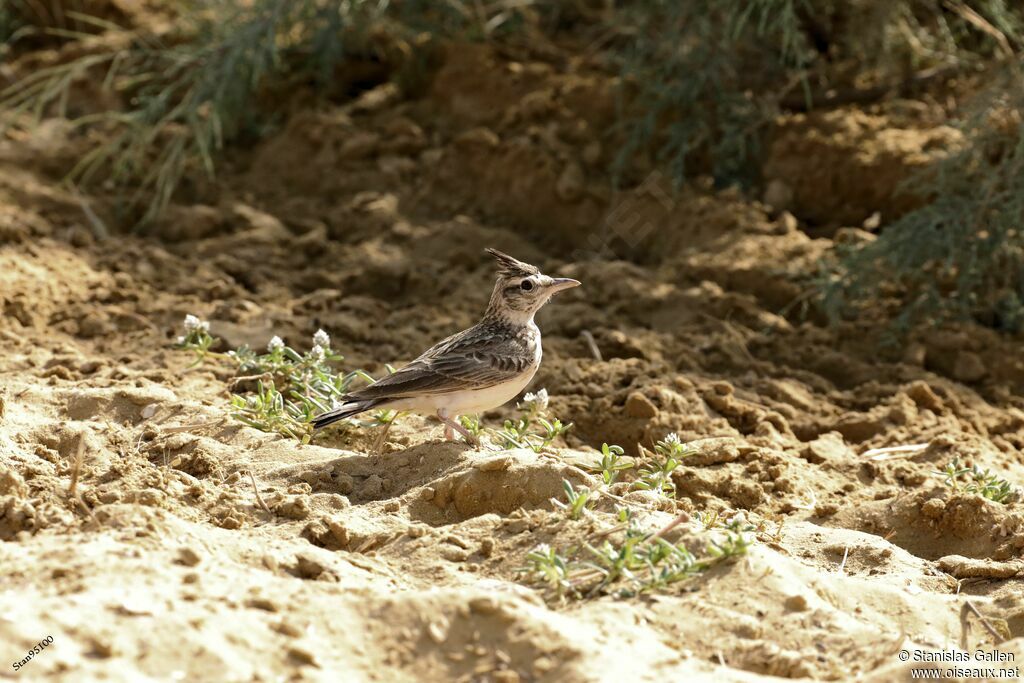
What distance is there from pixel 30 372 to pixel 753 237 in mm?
4324

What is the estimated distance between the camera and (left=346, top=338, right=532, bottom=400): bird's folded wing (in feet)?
16.2

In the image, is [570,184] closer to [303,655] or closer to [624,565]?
[624,565]

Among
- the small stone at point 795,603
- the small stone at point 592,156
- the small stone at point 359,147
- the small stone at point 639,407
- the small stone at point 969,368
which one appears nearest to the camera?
the small stone at point 795,603

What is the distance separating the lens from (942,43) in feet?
27.1

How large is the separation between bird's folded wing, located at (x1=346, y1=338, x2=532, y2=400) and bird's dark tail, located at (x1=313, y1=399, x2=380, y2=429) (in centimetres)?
3

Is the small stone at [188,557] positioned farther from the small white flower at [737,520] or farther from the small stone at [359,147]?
the small stone at [359,147]

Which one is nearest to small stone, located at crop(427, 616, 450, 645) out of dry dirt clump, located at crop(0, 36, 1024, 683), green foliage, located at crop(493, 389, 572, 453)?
dry dirt clump, located at crop(0, 36, 1024, 683)

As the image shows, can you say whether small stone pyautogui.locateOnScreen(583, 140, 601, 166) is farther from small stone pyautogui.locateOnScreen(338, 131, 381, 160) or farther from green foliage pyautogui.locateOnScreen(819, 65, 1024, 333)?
green foliage pyautogui.locateOnScreen(819, 65, 1024, 333)

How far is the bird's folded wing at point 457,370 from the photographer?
16.2 feet

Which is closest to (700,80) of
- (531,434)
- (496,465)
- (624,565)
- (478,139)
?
(478,139)

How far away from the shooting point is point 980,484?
4.90m

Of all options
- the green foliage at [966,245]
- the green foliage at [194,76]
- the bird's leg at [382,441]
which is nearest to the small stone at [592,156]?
the green foliage at [194,76]

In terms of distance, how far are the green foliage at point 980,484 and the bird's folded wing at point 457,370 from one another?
1.84m

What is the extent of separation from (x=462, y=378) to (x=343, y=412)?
0.52m
